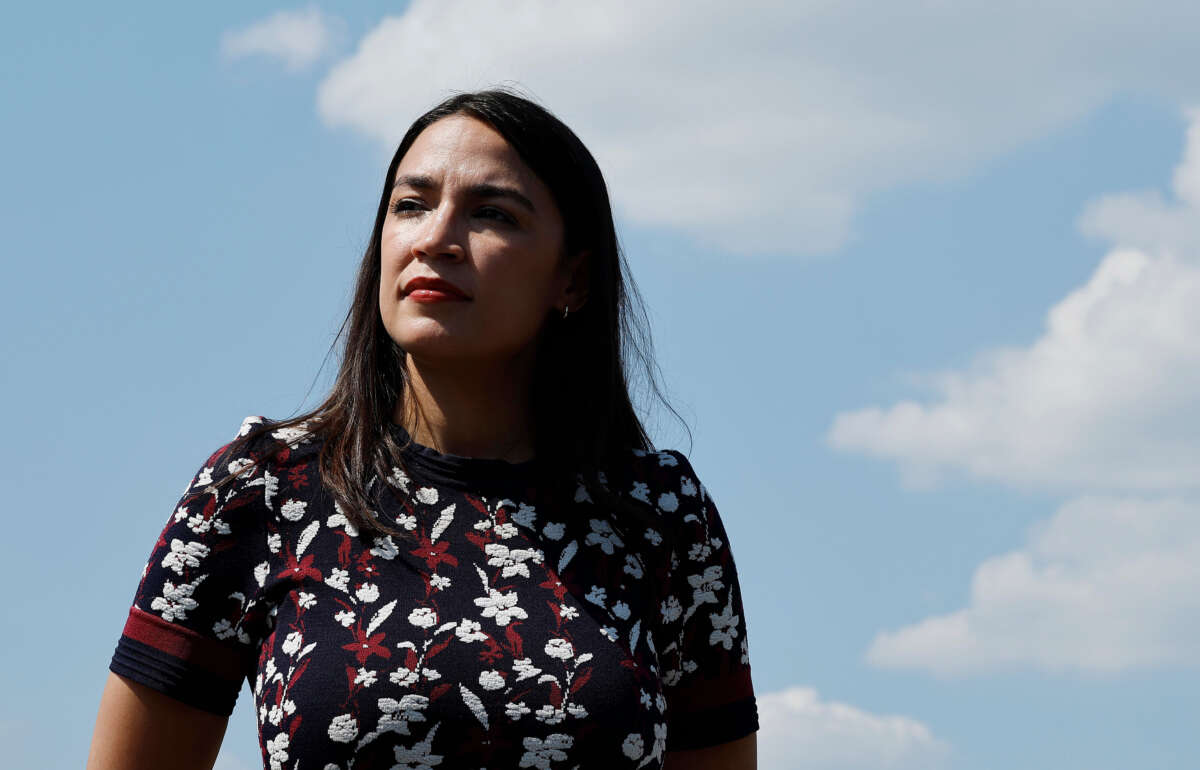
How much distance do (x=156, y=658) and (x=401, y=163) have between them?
1.70 m

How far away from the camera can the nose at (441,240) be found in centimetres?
438

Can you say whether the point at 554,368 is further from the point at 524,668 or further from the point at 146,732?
the point at 146,732

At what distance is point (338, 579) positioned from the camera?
4281 millimetres

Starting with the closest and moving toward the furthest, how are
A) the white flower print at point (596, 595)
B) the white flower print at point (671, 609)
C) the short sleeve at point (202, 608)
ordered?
the short sleeve at point (202, 608) < the white flower print at point (596, 595) < the white flower print at point (671, 609)

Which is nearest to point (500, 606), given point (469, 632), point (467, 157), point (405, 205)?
point (469, 632)

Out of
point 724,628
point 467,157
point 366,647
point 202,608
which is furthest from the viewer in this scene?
point 724,628

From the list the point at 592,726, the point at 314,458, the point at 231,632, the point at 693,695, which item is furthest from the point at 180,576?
the point at 693,695

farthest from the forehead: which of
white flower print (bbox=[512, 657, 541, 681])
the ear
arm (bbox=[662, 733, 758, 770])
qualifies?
arm (bbox=[662, 733, 758, 770])

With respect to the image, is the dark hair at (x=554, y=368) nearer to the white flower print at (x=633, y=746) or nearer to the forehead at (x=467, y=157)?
the forehead at (x=467, y=157)

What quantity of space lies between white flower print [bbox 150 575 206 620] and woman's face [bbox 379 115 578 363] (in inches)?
36.6

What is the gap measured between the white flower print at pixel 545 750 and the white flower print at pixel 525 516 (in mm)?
670

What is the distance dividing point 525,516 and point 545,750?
2.41 feet

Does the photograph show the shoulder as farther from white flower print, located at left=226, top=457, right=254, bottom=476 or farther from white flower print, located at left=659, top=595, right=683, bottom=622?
white flower print, located at left=659, top=595, right=683, bottom=622

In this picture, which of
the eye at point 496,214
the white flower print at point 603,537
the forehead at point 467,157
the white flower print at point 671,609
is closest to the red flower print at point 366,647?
the white flower print at point 603,537
